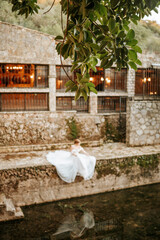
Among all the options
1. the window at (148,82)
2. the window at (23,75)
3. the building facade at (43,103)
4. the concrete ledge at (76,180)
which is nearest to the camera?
the concrete ledge at (76,180)

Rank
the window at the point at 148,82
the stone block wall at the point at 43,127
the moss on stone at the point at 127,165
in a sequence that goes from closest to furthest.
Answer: the moss on stone at the point at 127,165
the stone block wall at the point at 43,127
the window at the point at 148,82

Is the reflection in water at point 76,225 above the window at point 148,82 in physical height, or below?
below

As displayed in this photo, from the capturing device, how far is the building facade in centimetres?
1030

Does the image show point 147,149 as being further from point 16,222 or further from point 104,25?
point 104,25

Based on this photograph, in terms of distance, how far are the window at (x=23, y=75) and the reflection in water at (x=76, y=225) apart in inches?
256

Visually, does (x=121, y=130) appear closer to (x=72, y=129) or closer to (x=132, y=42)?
(x=72, y=129)

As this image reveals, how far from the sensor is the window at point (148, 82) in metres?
12.7

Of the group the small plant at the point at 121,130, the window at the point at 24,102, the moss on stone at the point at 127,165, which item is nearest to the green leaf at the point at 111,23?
the moss on stone at the point at 127,165

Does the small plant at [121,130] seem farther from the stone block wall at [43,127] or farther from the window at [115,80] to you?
the window at [115,80]

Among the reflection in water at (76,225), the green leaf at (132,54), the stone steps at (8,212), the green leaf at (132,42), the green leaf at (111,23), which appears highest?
the green leaf at (111,23)

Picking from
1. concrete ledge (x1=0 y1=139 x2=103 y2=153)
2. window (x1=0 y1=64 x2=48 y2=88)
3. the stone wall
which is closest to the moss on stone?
the stone wall

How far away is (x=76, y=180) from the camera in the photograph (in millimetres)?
7672

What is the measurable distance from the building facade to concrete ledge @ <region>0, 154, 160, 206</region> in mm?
1859

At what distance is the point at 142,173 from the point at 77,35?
758 centimetres
